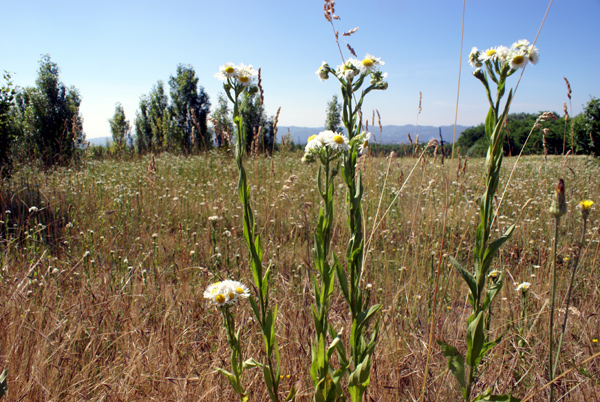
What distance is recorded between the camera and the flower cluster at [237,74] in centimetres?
113

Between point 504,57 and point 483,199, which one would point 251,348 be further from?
point 504,57

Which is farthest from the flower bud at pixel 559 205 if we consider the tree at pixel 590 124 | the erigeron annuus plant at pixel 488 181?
the tree at pixel 590 124

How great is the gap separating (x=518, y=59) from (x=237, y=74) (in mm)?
826


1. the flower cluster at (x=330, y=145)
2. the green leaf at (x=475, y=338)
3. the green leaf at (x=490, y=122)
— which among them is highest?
the green leaf at (x=490, y=122)

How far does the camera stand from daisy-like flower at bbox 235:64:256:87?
115cm

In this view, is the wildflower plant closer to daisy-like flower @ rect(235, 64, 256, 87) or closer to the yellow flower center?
daisy-like flower @ rect(235, 64, 256, 87)

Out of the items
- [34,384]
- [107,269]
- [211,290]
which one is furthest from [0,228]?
[211,290]

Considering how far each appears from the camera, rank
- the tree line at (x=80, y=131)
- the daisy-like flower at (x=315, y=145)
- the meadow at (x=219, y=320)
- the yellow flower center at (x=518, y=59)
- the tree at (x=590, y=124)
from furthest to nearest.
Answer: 1. the tree at (x=590, y=124)
2. the tree line at (x=80, y=131)
3. the meadow at (x=219, y=320)
4. the daisy-like flower at (x=315, y=145)
5. the yellow flower center at (x=518, y=59)

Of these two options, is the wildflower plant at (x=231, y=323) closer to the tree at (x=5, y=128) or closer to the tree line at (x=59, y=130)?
the tree line at (x=59, y=130)

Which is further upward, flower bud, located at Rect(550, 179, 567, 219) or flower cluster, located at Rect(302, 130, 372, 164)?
flower cluster, located at Rect(302, 130, 372, 164)

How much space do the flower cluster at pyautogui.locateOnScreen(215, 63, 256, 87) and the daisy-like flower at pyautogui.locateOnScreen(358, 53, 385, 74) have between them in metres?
0.36

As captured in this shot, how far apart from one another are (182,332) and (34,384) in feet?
1.86

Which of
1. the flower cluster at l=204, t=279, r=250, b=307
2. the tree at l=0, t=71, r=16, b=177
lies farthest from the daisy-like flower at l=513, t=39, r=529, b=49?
the tree at l=0, t=71, r=16, b=177

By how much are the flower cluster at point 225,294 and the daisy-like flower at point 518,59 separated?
3.34 feet
